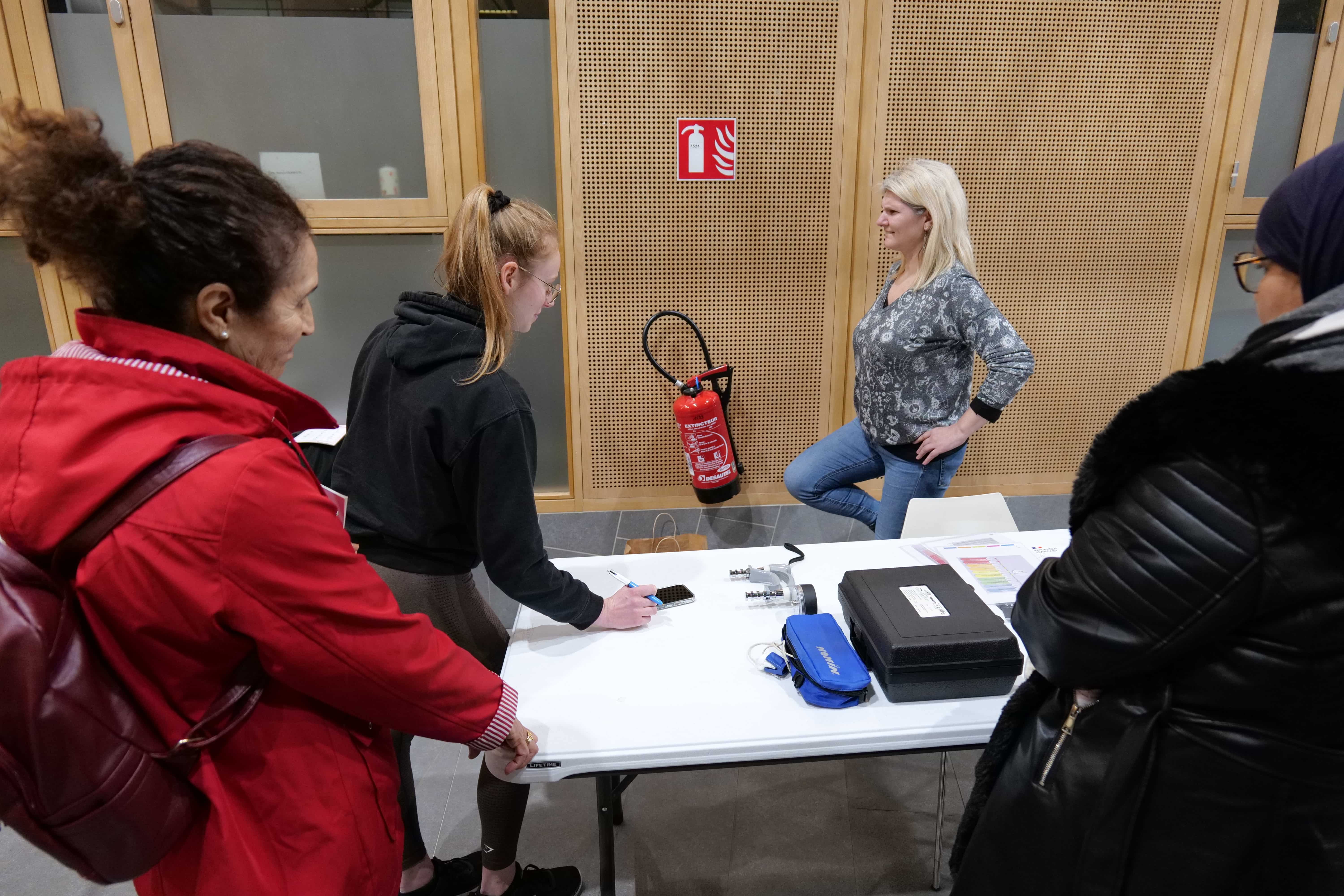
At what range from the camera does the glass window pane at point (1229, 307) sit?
10.7ft

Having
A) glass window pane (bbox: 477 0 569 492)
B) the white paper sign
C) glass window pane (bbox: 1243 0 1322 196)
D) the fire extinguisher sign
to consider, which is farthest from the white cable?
glass window pane (bbox: 1243 0 1322 196)

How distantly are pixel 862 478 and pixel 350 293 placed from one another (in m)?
2.18

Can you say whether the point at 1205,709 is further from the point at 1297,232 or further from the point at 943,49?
the point at 943,49

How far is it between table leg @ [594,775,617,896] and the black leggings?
0.18m

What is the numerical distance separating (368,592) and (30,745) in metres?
0.34

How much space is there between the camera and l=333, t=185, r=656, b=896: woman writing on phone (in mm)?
1368

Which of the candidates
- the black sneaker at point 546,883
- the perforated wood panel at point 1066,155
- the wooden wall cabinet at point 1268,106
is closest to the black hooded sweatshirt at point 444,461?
the black sneaker at point 546,883

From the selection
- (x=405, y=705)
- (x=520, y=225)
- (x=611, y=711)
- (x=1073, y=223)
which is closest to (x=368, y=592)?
(x=405, y=705)

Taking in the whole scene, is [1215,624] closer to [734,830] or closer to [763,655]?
[763,655]

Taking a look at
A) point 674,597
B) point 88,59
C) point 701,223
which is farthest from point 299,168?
point 674,597

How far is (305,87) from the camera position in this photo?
9.17 ft

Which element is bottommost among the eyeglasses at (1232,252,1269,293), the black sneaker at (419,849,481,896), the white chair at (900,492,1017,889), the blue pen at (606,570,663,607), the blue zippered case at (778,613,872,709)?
the black sneaker at (419,849,481,896)

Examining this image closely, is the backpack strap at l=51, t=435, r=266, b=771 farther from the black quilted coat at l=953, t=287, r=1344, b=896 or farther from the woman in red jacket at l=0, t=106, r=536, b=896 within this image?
the black quilted coat at l=953, t=287, r=1344, b=896

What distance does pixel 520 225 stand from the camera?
147cm
